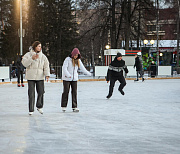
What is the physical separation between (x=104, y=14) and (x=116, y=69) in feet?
83.6

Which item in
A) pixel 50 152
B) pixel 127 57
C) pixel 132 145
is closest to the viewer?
pixel 50 152

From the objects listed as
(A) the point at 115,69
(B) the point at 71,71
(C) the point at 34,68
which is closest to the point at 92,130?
(C) the point at 34,68

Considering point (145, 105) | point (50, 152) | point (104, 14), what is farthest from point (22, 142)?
point (104, 14)

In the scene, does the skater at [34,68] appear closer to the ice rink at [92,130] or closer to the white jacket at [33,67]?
the white jacket at [33,67]

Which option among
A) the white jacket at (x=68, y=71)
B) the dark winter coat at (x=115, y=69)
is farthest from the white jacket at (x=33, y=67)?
the dark winter coat at (x=115, y=69)

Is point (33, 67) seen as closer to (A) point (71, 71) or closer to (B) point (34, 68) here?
(B) point (34, 68)

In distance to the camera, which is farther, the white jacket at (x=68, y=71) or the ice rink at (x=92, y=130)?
the white jacket at (x=68, y=71)

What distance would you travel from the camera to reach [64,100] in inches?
421

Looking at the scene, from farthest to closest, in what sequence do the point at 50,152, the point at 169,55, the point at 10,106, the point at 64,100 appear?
the point at 169,55
the point at 10,106
the point at 64,100
the point at 50,152

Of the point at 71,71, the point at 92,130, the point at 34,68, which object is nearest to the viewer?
the point at 92,130

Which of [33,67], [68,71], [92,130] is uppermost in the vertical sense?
[33,67]

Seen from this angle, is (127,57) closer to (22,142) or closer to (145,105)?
(145,105)

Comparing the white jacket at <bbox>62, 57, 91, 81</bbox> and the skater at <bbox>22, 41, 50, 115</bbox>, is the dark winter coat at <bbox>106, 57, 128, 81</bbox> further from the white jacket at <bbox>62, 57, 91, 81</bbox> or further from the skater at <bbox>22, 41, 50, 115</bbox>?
the skater at <bbox>22, 41, 50, 115</bbox>

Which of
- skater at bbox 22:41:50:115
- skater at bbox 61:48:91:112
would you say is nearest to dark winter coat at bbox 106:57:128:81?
skater at bbox 61:48:91:112
